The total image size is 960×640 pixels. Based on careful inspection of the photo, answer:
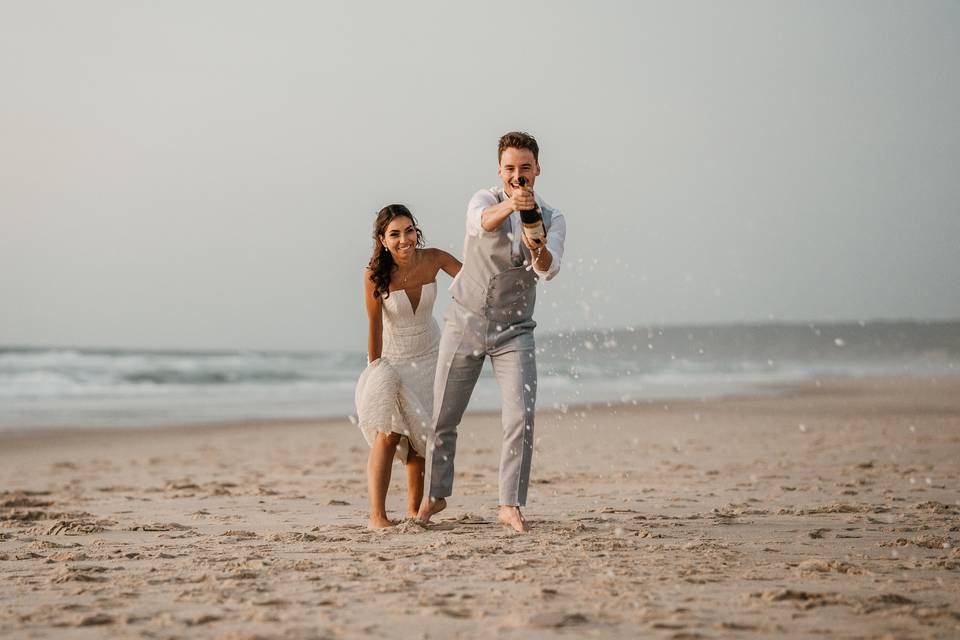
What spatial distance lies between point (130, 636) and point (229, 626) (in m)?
0.28

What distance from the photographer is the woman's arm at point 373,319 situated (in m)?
4.91

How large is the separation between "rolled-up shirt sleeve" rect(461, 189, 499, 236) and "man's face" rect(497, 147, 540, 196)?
0.42 ft

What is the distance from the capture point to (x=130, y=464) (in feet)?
30.3

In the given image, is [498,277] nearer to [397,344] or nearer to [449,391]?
[449,391]

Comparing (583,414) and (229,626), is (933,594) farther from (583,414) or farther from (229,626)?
(583,414)

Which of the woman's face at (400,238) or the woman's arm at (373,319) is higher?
the woman's face at (400,238)

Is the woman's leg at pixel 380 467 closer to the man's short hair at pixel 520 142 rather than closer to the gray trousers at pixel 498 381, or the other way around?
the gray trousers at pixel 498 381

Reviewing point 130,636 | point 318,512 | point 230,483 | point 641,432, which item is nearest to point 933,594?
point 130,636

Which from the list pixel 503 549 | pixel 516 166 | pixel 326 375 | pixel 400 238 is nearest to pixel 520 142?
pixel 516 166

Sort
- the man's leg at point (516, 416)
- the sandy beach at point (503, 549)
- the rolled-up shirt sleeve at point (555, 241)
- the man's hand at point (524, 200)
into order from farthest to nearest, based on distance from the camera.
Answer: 1. the man's leg at point (516, 416)
2. the rolled-up shirt sleeve at point (555, 241)
3. the man's hand at point (524, 200)
4. the sandy beach at point (503, 549)

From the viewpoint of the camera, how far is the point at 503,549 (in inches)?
165

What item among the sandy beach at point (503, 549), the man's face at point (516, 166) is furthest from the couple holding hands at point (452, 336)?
the sandy beach at point (503, 549)

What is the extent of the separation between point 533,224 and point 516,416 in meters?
1.03

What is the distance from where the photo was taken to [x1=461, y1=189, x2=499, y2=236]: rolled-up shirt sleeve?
443 cm
